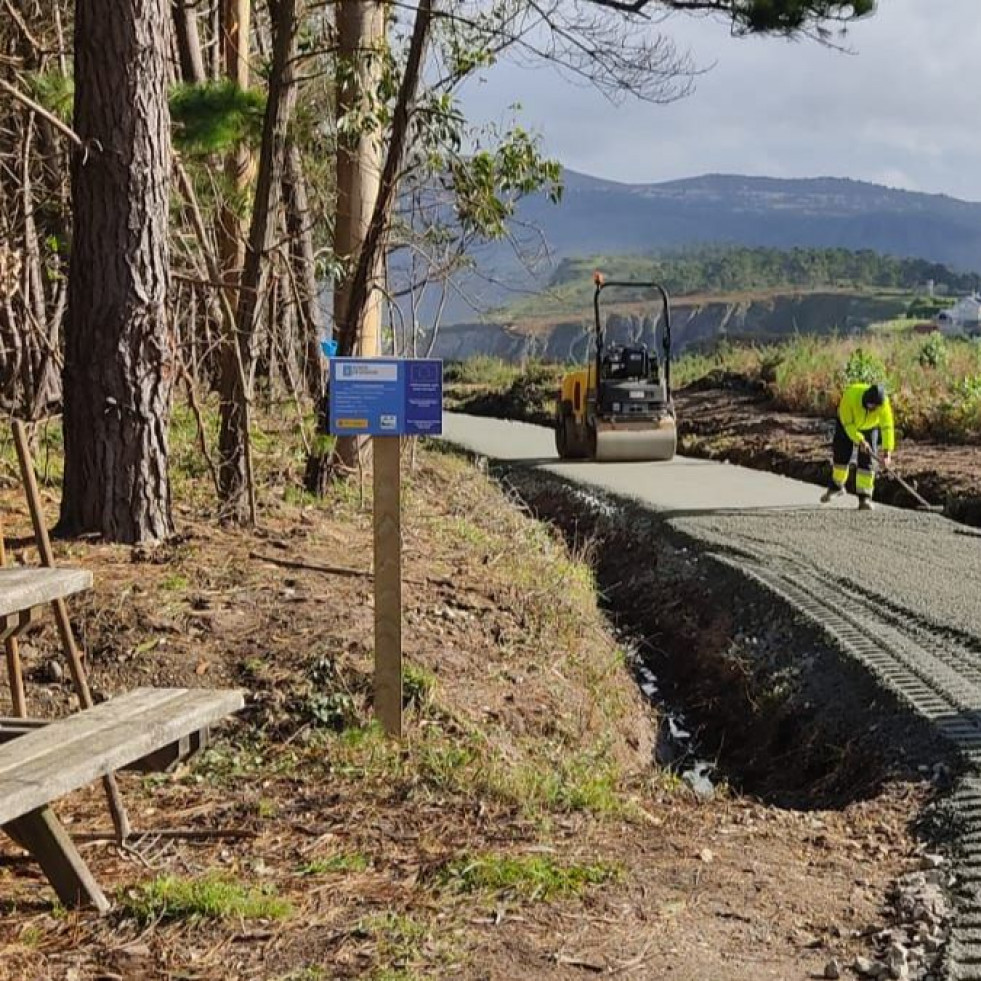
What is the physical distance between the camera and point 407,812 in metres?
4.77

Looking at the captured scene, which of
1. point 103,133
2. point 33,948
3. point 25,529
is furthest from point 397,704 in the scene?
point 103,133

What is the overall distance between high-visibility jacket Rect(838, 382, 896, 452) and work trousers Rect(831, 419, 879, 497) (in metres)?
0.09

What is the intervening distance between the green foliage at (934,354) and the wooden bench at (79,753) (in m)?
20.0

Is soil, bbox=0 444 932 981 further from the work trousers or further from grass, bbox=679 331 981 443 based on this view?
grass, bbox=679 331 981 443

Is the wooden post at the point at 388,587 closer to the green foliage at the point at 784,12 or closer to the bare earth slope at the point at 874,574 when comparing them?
the bare earth slope at the point at 874,574

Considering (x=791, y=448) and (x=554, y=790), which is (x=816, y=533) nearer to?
(x=791, y=448)

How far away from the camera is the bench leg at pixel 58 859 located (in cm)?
355

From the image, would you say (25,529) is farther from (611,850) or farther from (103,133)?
(611,850)

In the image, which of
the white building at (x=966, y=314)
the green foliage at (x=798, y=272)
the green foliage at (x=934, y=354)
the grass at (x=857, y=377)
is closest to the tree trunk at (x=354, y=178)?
the grass at (x=857, y=377)

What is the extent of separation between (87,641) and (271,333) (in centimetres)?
406

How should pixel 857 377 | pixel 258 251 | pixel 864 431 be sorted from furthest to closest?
pixel 857 377 → pixel 864 431 → pixel 258 251

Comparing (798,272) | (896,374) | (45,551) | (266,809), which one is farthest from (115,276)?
(798,272)

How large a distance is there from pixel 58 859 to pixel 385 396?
2489 mm

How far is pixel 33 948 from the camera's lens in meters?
3.52
